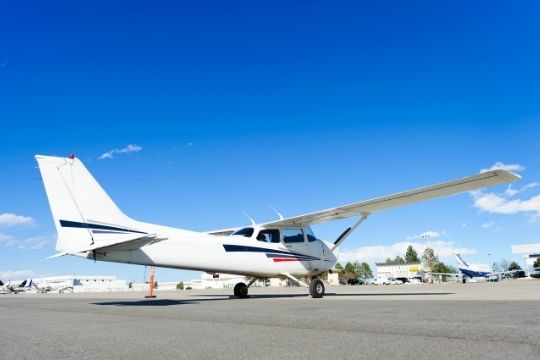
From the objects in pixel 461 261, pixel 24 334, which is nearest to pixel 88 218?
pixel 24 334

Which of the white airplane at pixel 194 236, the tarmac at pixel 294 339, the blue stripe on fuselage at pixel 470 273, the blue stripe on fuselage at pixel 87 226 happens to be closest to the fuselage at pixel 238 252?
the white airplane at pixel 194 236

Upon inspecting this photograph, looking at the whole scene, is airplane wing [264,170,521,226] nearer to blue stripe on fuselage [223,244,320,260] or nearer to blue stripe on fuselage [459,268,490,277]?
blue stripe on fuselage [223,244,320,260]

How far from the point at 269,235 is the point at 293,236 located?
1.08 m

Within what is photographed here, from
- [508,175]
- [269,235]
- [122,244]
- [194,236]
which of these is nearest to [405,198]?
[508,175]

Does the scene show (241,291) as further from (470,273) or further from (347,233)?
(470,273)

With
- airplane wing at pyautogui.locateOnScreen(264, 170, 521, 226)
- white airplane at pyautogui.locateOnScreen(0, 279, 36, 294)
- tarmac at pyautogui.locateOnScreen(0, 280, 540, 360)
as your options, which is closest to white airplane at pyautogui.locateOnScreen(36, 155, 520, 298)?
airplane wing at pyautogui.locateOnScreen(264, 170, 521, 226)

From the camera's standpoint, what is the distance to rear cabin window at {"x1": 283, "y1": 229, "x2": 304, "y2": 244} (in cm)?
1573

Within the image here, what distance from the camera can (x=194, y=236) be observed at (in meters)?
12.8

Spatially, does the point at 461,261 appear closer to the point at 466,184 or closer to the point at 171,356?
the point at 466,184

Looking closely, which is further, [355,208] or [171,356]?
[355,208]

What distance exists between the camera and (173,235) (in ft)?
40.2

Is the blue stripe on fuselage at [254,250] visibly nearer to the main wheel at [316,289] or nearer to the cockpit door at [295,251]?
the cockpit door at [295,251]

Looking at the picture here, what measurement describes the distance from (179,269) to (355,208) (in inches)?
265

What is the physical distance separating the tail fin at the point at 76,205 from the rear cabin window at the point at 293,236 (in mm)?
6224
